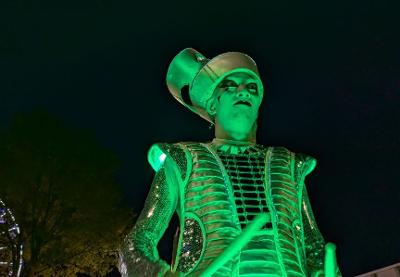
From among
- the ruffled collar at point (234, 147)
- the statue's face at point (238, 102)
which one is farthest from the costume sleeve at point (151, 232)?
the statue's face at point (238, 102)

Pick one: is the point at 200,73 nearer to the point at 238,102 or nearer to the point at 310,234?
the point at 238,102

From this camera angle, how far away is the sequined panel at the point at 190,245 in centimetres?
389

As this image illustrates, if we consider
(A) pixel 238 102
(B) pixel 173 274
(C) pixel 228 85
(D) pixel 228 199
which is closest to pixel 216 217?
(D) pixel 228 199

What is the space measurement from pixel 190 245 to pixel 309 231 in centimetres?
98

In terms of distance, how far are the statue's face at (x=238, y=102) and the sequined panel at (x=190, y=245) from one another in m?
1.01

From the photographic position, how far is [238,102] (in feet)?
15.3

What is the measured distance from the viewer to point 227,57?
15.9ft

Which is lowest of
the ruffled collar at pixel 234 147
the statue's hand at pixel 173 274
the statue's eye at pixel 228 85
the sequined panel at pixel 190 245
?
the statue's hand at pixel 173 274

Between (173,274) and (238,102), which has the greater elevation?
(238,102)

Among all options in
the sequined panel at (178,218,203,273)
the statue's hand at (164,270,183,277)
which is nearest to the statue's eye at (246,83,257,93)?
the sequined panel at (178,218,203,273)

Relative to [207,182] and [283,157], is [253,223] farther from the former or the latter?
[283,157]

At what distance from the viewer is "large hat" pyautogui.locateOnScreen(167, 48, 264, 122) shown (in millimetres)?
4797

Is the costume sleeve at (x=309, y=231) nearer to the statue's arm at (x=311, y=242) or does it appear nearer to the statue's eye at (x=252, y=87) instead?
the statue's arm at (x=311, y=242)

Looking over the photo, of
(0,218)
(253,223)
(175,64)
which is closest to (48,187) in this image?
(0,218)
